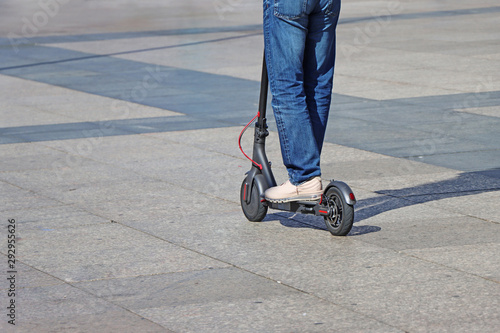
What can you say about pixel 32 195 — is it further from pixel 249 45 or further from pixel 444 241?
pixel 249 45

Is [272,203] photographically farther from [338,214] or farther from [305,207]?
[338,214]

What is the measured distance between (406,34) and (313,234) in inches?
499

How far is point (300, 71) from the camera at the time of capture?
5.09 meters

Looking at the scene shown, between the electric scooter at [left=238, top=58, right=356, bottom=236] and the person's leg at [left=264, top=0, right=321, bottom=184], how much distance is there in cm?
16

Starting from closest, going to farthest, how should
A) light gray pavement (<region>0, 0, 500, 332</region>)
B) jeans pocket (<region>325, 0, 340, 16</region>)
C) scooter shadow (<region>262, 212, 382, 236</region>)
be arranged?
light gray pavement (<region>0, 0, 500, 332</region>) → jeans pocket (<region>325, 0, 340, 16</region>) → scooter shadow (<region>262, 212, 382, 236</region>)

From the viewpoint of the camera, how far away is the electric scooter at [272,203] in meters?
5.00

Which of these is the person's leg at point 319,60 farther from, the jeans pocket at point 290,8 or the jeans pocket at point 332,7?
the jeans pocket at point 290,8

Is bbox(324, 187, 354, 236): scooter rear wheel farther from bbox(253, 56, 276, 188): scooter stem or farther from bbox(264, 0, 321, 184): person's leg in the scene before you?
bbox(253, 56, 276, 188): scooter stem

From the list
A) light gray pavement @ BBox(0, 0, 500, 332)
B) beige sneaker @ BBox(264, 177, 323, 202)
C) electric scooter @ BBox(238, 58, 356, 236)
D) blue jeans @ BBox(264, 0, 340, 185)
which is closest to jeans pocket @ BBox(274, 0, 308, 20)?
blue jeans @ BBox(264, 0, 340, 185)

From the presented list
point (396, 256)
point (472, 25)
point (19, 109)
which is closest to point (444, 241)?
point (396, 256)

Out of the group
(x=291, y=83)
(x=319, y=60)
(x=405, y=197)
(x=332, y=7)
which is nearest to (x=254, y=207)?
(x=291, y=83)

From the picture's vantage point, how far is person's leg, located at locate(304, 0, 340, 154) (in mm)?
5078

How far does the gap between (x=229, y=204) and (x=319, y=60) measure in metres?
1.33

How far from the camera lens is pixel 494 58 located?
44.2ft
